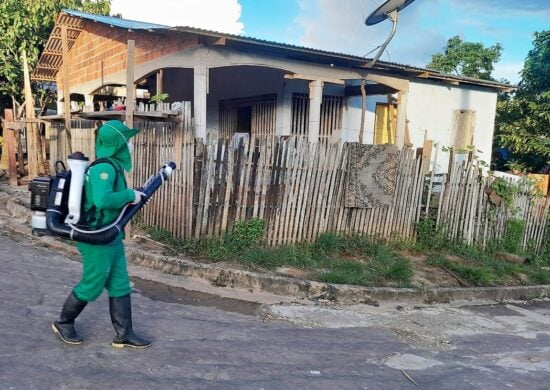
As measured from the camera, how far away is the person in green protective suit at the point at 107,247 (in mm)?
3322

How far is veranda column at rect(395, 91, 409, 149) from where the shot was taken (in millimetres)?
10555

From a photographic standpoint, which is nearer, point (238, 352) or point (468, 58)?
point (238, 352)

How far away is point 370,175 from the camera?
24.3 feet

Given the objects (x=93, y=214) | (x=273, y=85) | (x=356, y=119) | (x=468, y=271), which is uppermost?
(x=273, y=85)

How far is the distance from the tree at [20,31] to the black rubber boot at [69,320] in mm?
13084

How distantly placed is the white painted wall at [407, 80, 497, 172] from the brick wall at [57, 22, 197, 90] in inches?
234

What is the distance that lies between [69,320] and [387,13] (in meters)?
7.58

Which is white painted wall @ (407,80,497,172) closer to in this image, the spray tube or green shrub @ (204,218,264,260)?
green shrub @ (204,218,264,260)

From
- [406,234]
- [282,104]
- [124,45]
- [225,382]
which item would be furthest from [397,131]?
[225,382]

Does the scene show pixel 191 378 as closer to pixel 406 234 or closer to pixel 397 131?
pixel 406 234

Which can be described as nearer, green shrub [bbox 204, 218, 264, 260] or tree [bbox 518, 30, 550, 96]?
green shrub [bbox 204, 218, 264, 260]

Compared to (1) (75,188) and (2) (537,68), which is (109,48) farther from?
(2) (537,68)

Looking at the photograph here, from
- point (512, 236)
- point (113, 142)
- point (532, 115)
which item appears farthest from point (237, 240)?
point (532, 115)

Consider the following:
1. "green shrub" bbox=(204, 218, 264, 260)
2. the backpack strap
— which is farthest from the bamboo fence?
the backpack strap
